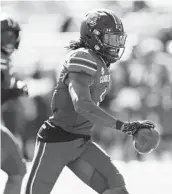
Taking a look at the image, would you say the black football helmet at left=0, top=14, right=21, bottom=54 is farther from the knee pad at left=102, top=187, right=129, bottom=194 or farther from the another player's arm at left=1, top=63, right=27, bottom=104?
the knee pad at left=102, top=187, right=129, bottom=194

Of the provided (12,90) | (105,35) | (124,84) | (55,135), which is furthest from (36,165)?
(124,84)

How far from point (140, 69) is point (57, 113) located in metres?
5.80

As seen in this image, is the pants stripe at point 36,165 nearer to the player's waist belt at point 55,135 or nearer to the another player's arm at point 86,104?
the player's waist belt at point 55,135

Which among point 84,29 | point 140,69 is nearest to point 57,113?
point 84,29

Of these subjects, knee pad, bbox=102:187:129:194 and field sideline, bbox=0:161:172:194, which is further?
field sideline, bbox=0:161:172:194

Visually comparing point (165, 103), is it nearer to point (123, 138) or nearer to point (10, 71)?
point (123, 138)

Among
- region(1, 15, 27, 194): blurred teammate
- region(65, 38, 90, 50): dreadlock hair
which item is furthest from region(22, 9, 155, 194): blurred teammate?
region(1, 15, 27, 194): blurred teammate

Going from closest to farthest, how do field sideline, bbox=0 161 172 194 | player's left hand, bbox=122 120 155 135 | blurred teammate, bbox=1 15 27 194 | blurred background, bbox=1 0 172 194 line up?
player's left hand, bbox=122 120 155 135, blurred teammate, bbox=1 15 27 194, field sideline, bbox=0 161 172 194, blurred background, bbox=1 0 172 194

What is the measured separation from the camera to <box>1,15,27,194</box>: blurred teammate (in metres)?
5.11

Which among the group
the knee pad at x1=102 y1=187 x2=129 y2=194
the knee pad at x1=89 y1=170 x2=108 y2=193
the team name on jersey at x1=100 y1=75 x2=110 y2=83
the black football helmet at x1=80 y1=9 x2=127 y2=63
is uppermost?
the black football helmet at x1=80 y1=9 x2=127 y2=63

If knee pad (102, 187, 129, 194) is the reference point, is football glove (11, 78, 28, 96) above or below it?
above

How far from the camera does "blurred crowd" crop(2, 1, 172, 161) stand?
1020 cm

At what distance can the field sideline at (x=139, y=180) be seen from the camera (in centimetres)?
764

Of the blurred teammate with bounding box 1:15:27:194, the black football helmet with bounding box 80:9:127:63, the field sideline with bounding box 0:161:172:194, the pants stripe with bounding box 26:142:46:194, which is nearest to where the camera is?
the pants stripe with bounding box 26:142:46:194
